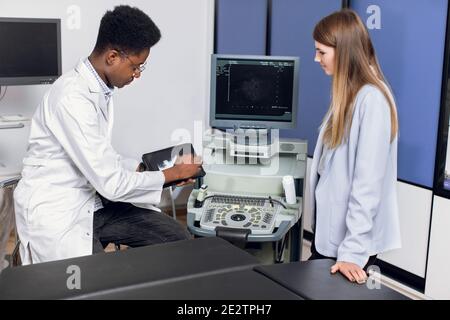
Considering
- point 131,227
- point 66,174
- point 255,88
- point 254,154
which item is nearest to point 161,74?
point 255,88

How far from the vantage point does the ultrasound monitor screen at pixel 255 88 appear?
8.36 feet

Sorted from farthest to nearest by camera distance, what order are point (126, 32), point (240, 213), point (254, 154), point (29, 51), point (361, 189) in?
point (29, 51)
point (254, 154)
point (240, 213)
point (126, 32)
point (361, 189)

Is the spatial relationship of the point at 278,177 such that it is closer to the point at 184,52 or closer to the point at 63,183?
the point at 63,183

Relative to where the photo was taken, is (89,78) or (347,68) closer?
(347,68)

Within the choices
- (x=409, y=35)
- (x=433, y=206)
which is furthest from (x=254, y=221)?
(x=409, y=35)

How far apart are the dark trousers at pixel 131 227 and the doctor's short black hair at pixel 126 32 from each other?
555 millimetres

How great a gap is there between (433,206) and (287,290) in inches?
64.1

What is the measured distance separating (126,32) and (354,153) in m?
0.78

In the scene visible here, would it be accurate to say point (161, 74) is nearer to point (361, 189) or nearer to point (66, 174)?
point (66, 174)

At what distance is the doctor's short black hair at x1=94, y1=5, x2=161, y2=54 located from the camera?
1897 mm

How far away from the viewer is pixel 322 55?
1764mm

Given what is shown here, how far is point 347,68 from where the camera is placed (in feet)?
5.60

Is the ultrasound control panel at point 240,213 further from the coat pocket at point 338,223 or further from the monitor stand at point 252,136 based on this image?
the coat pocket at point 338,223

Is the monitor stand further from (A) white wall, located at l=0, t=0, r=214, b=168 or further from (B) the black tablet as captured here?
(A) white wall, located at l=0, t=0, r=214, b=168
